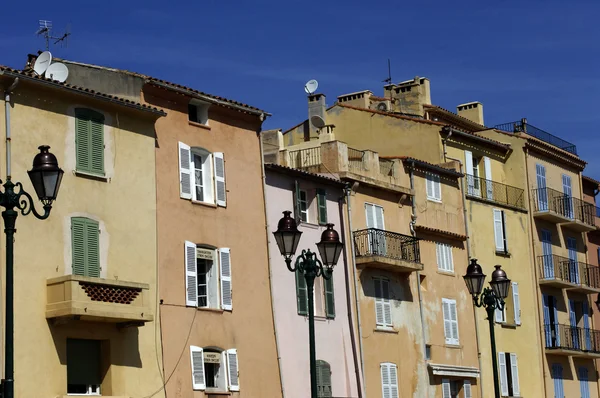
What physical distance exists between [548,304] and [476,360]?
823 centimetres

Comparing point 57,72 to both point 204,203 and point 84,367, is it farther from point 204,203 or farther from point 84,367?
point 84,367

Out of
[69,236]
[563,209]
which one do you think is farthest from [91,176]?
[563,209]

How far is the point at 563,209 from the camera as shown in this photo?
56.1m

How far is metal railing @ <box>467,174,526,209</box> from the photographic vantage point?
165 feet

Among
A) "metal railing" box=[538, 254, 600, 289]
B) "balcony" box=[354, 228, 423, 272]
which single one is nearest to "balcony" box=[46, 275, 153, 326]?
"balcony" box=[354, 228, 423, 272]

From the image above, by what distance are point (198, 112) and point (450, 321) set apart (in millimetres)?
15034

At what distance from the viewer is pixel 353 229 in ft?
135

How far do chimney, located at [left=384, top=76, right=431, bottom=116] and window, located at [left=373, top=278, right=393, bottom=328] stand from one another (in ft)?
40.3

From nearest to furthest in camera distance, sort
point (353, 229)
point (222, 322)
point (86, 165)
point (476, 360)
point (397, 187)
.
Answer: point (86, 165) < point (222, 322) < point (353, 229) < point (397, 187) < point (476, 360)

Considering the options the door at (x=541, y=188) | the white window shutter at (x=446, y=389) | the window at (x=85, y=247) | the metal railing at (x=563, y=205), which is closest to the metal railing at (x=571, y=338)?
the metal railing at (x=563, y=205)

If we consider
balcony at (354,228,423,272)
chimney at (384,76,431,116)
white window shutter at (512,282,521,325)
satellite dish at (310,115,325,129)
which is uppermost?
chimney at (384,76,431,116)

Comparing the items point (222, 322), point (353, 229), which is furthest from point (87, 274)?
point (353, 229)

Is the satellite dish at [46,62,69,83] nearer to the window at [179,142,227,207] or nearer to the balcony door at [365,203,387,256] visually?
the window at [179,142,227,207]

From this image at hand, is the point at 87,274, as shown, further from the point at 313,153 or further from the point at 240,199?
the point at 313,153
